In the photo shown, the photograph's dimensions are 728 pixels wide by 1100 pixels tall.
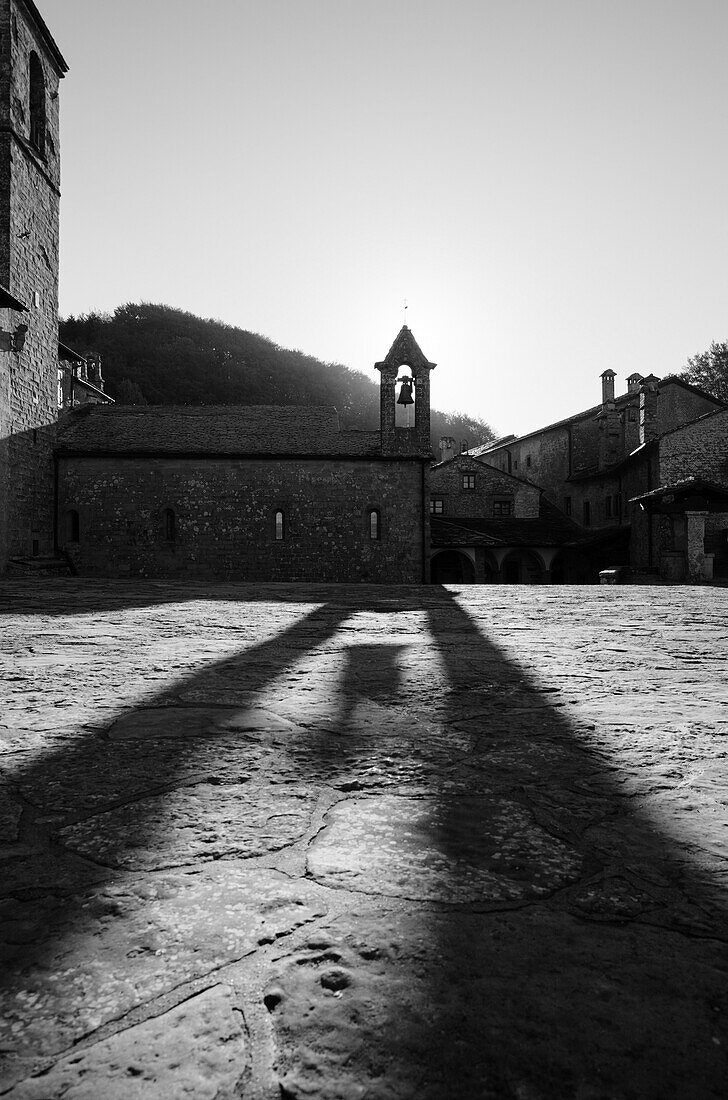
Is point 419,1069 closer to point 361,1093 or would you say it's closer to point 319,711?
point 361,1093

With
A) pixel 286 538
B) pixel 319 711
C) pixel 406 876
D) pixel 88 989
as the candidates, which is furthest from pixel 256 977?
pixel 286 538

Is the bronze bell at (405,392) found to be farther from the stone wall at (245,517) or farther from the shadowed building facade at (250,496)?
the stone wall at (245,517)

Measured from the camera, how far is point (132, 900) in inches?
48.8

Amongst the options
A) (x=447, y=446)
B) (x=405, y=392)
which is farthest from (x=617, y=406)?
(x=405, y=392)

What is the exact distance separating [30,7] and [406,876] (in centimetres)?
2489

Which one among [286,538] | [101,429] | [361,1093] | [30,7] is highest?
[30,7]

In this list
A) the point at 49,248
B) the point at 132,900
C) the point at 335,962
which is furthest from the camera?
the point at 49,248

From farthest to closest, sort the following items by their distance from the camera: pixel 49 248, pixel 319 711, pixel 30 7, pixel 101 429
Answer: pixel 101 429 → pixel 49 248 → pixel 30 7 → pixel 319 711

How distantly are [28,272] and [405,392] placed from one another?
11.9 meters

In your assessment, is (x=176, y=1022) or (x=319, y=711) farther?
(x=319, y=711)

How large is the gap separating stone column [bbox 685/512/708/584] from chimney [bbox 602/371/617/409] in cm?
1735

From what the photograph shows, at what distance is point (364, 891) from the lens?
1.28m

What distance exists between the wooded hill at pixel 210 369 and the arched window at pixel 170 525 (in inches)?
1246

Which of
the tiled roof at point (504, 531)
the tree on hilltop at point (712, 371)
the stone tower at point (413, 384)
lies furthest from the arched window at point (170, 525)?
the tree on hilltop at point (712, 371)
